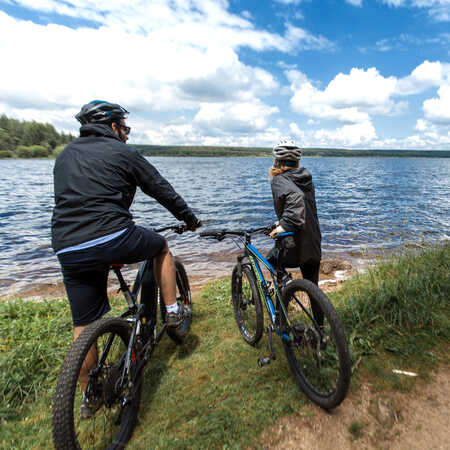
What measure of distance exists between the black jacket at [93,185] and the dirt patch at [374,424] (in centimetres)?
232

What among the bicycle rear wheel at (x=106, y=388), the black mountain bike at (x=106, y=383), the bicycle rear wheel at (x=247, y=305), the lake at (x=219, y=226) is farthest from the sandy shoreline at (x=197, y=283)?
the bicycle rear wheel at (x=106, y=388)

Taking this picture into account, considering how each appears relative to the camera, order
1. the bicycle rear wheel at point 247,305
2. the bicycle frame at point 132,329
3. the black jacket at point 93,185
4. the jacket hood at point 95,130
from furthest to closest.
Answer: the bicycle rear wheel at point 247,305
the jacket hood at point 95,130
the bicycle frame at point 132,329
the black jacket at point 93,185

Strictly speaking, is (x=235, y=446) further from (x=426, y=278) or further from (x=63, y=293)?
(x=63, y=293)

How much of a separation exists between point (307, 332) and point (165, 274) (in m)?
1.68

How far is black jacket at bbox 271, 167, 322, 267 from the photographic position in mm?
3033

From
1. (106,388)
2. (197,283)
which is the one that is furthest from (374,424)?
(197,283)

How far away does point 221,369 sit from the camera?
129 inches

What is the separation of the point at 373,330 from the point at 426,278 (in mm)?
1517

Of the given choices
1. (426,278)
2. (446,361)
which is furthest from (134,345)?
(426,278)

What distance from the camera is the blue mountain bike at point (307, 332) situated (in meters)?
2.28

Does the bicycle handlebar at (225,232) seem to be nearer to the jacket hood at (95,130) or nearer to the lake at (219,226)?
the jacket hood at (95,130)

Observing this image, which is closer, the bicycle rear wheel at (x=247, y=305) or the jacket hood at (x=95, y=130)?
the jacket hood at (x=95, y=130)

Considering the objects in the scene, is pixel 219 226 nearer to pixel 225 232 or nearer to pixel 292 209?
pixel 225 232

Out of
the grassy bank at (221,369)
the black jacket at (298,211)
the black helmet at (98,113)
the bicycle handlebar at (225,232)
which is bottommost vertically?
the grassy bank at (221,369)
